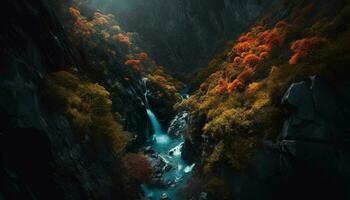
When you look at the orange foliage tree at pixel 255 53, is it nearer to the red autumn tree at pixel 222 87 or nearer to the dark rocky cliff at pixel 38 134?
the red autumn tree at pixel 222 87

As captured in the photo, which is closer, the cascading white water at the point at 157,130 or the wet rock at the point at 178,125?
the wet rock at the point at 178,125

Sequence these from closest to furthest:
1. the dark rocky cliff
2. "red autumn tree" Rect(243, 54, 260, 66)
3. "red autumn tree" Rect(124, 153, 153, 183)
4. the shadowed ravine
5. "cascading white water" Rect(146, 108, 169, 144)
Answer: the dark rocky cliff, the shadowed ravine, "red autumn tree" Rect(124, 153, 153, 183), "red autumn tree" Rect(243, 54, 260, 66), "cascading white water" Rect(146, 108, 169, 144)

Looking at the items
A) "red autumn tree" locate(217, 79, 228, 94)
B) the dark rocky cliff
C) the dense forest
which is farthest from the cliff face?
the dark rocky cliff

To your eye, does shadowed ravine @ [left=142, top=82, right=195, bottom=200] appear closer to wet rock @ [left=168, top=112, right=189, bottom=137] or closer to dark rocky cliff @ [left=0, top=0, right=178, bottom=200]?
wet rock @ [left=168, top=112, right=189, bottom=137]

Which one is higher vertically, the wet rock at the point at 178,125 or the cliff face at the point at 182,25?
the cliff face at the point at 182,25

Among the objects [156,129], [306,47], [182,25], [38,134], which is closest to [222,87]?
[306,47]

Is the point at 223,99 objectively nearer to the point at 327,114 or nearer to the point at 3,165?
the point at 327,114

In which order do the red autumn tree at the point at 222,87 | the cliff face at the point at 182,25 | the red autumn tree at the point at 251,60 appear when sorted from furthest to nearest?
the cliff face at the point at 182,25
the red autumn tree at the point at 251,60
the red autumn tree at the point at 222,87

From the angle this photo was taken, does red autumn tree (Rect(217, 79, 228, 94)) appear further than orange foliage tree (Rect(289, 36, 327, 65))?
Yes

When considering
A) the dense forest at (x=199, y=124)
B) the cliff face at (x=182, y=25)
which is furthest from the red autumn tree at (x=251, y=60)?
the cliff face at (x=182, y=25)
